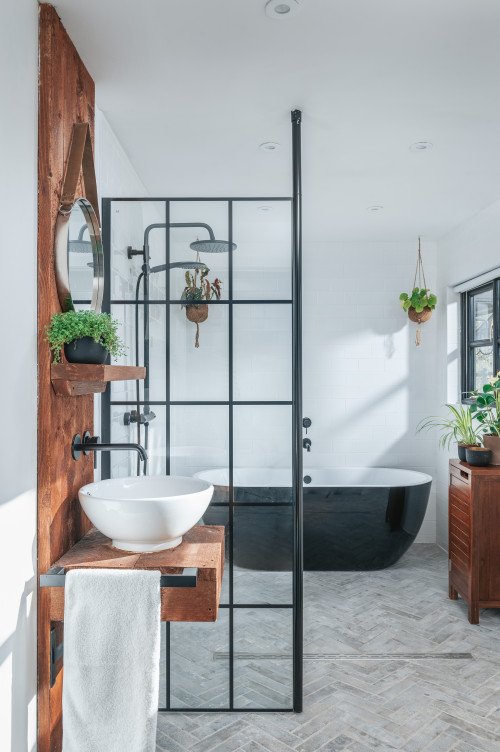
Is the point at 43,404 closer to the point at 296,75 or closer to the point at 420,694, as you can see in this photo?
the point at 296,75

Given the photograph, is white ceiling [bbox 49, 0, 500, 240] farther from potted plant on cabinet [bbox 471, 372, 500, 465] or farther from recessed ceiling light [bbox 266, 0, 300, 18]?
potted plant on cabinet [bbox 471, 372, 500, 465]

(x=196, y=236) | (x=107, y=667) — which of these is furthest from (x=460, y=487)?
(x=107, y=667)

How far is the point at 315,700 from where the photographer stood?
242 centimetres

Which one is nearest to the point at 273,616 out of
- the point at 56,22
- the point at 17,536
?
the point at 17,536

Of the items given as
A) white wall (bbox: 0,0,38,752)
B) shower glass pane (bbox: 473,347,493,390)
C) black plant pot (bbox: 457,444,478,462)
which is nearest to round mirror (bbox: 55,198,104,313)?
white wall (bbox: 0,0,38,752)

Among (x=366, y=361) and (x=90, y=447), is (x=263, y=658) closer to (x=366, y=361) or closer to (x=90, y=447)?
(x=90, y=447)

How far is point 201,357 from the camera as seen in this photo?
7.73 ft

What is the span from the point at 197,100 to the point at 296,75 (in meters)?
0.43

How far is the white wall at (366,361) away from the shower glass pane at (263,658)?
2.49 meters

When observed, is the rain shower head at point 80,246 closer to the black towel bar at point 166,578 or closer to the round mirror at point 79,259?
the round mirror at point 79,259

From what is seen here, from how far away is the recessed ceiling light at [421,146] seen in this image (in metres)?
2.76

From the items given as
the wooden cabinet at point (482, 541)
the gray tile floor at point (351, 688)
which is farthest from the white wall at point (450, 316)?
the gray tile floor at point (351, 688)

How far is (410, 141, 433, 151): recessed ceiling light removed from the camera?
9.05 feet

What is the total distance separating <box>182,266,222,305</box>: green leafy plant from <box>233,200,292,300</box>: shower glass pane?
0.26ft
